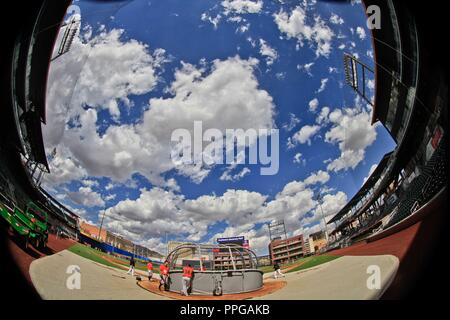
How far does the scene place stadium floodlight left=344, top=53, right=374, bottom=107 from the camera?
2096 mm

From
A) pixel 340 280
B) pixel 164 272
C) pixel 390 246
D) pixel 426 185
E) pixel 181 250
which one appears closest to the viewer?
pixel 426 185

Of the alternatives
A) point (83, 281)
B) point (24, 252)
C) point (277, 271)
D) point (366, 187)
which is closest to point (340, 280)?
point (277, 271)

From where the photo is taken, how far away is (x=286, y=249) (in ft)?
7.40

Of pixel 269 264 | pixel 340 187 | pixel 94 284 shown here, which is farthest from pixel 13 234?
pixel 340 187

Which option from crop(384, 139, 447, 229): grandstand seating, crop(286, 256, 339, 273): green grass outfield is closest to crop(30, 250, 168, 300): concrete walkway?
crop(286, 256, 339, 273): green grass outfield

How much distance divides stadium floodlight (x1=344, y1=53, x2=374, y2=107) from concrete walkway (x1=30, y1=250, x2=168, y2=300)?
2626mm

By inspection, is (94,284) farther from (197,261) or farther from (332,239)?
(332,239)

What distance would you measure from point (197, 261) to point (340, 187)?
1913 millimetres

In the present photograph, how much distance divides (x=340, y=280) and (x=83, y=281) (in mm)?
2126

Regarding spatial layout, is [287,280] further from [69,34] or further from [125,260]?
[69,34]

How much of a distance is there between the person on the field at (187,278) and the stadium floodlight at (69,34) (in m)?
2.64

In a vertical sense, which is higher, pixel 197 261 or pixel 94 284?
pixel 197 261
